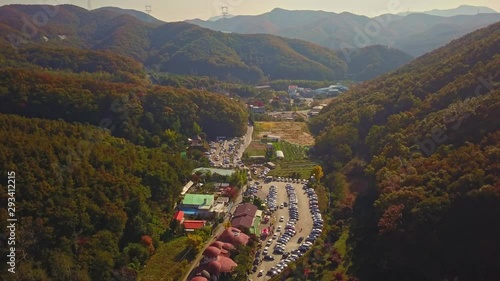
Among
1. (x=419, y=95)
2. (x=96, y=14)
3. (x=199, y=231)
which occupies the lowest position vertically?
(x=199, y=231)

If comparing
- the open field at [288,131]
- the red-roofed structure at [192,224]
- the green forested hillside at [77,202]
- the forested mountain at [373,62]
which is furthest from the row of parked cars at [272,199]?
the forested mountain at [373,62]

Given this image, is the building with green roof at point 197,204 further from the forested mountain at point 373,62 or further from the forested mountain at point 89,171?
the forested mountain at point 373,62

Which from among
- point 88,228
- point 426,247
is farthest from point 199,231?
point 426,247

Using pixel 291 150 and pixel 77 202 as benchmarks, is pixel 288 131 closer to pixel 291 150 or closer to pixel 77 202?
pixel 291 150

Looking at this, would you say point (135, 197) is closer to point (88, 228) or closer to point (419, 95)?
point (88, 228)

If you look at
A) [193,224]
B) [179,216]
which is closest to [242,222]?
[193,224]

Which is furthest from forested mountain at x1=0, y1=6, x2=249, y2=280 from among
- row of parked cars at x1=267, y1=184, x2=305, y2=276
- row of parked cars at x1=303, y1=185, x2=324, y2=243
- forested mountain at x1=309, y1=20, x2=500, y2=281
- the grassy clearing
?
forested mountain at x1=309, y1=20, x2=500, y2=281
